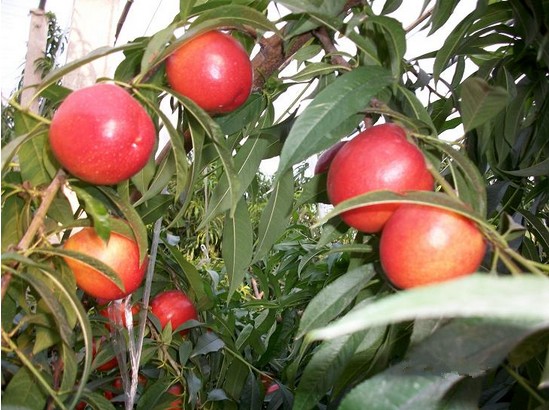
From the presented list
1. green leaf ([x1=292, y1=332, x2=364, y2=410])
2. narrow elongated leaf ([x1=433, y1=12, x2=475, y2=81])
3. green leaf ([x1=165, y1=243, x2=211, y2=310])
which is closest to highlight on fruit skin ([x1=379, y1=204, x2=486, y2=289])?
green leaf ([x1=292, y1=332, x2=364, y2=410])

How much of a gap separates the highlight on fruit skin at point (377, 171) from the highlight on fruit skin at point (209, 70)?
0.12 metres

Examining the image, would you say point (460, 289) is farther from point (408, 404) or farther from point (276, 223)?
point (276, 223)

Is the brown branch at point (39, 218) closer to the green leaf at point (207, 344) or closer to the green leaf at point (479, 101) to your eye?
the green leaf at point (479, 101)

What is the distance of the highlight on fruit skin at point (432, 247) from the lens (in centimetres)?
38

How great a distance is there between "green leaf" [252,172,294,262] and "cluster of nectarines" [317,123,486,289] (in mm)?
202

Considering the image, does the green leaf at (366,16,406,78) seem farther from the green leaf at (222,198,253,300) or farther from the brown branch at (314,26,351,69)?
the green leaf at (222,198,253,300)

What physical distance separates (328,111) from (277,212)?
0.28 metres

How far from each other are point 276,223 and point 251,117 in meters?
0.13

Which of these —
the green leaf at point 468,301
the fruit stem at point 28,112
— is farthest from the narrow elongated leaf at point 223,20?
the green leaf at point 468,301

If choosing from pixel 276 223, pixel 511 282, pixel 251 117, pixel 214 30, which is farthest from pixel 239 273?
pixel 511 282

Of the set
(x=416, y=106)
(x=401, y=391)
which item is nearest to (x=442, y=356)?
(x=401, y=391)

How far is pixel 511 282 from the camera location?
15 cm

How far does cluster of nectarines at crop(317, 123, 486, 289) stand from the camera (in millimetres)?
382

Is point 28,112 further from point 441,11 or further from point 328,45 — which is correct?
point 441,11
